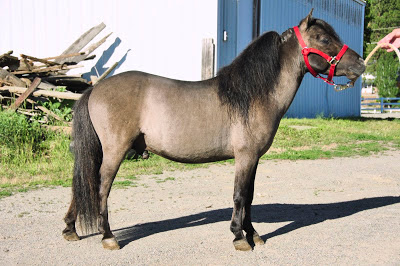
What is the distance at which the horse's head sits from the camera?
15.5 feet

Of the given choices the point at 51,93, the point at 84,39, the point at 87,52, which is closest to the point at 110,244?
the point at 51,93

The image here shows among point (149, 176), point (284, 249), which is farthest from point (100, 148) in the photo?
point (149, 176)

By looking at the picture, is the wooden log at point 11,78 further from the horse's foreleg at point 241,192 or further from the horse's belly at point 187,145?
the horse's foreleg at point 241,192

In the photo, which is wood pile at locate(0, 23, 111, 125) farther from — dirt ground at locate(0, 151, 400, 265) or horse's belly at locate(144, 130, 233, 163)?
horse's belly at locate(144, 130, 233, 163)

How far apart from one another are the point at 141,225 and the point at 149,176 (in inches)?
122

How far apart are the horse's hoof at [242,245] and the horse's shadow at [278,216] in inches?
19.9

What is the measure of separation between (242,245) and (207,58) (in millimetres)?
8707

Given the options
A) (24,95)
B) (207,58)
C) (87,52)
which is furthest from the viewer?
(87,52)

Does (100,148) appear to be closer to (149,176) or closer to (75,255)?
(75,255)

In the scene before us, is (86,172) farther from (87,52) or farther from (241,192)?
(87,52)

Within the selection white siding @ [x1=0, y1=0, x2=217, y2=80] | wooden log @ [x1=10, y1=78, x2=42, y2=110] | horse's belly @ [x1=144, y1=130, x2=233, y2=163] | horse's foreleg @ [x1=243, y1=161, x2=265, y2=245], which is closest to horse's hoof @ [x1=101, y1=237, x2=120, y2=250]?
horse's belly @ [x1=144, y1=130, x2=233, y2=163]

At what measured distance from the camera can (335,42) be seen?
15.6 feet

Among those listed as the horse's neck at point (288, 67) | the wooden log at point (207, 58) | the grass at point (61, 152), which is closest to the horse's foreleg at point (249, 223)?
the horse's neck at point (288, 67)

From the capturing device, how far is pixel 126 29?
13867 millimetres
